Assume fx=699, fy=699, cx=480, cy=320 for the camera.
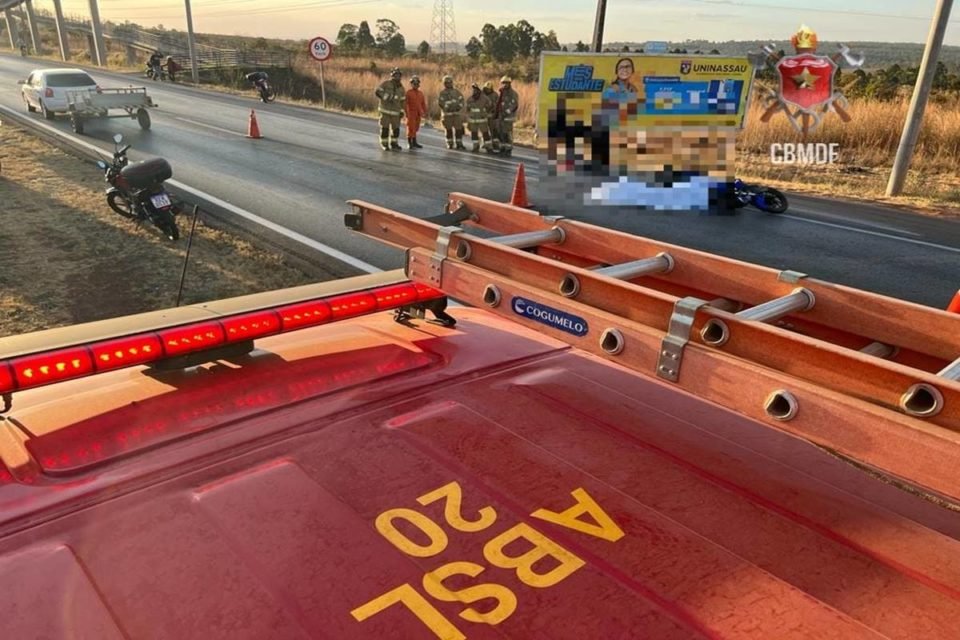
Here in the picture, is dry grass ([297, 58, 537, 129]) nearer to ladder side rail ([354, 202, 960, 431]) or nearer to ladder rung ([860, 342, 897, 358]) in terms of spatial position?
ladder side rail ([354, 202, 960, 431])

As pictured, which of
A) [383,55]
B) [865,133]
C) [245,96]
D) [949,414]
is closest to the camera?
[949,414]

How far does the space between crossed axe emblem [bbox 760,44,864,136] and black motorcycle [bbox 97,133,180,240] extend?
1460cm

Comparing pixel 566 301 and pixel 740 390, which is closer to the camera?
pixel 740 390

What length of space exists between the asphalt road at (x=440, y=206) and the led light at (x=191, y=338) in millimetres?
5183

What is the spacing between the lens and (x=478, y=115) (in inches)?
687

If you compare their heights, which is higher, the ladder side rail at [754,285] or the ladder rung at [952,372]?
the ladder rung at [952,372]

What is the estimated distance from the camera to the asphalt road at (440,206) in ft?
28.3

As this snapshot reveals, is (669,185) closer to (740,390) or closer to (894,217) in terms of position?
(894,217)

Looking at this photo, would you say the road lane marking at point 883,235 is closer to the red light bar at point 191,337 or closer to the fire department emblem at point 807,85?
the fire department emblem at point 807,85

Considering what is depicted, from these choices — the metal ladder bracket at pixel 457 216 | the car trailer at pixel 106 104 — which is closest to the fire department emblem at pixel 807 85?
the car trailer at pixel 106 104

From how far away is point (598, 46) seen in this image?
66.2 ft

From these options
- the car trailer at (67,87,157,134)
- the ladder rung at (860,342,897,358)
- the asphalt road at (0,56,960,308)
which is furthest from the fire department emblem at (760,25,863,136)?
the ladder rung at (860,342,897,358)

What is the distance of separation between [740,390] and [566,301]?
1.77 ft

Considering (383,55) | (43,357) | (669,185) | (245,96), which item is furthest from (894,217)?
(383,55)
